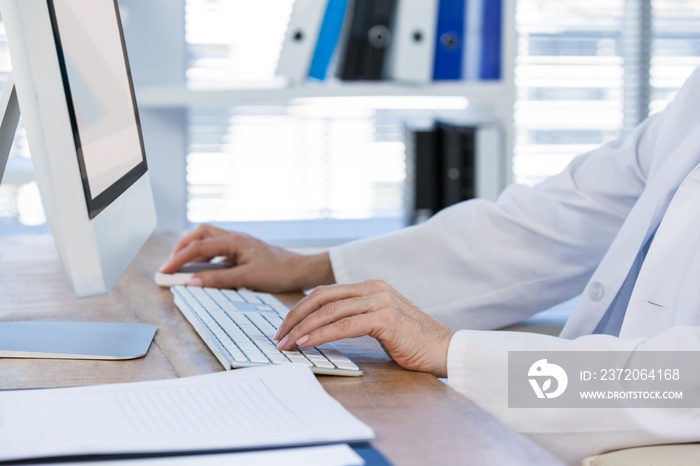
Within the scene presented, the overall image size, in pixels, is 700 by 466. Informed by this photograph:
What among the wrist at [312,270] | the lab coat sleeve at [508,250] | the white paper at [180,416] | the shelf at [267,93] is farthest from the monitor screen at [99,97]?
the shelf at [267,93]

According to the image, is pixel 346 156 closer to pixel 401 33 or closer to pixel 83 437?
pixel 401 33

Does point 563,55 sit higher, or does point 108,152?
point 108,152

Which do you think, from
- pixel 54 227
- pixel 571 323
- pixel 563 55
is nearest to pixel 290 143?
pixel 563 55

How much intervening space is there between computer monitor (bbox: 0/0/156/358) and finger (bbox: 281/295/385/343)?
174mm

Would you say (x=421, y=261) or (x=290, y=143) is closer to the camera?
(x=421, y=261)

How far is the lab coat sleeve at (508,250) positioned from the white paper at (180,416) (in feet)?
1.97

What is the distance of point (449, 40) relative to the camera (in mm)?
2205

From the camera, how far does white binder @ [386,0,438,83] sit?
7.04ft

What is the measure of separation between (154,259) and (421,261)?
0.46m

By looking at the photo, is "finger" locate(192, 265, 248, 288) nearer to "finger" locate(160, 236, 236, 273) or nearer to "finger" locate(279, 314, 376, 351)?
"finger" locate(160, 236, 236, 273)

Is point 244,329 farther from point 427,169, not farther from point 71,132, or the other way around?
point 427,169

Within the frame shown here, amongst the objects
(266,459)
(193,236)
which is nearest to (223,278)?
(193,236)

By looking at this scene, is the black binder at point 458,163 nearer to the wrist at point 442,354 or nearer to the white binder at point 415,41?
the white binder at point 415,41

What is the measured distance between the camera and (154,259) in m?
1.54
